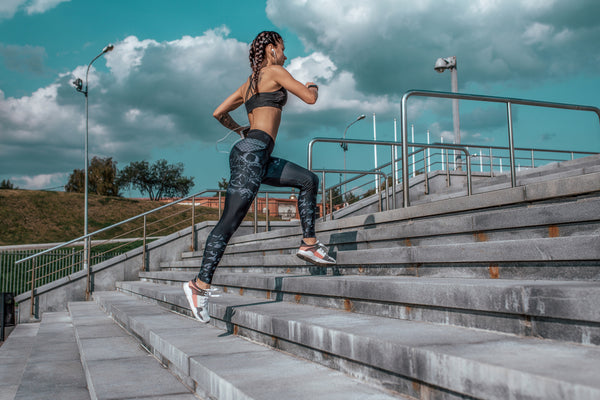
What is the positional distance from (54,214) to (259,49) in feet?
105

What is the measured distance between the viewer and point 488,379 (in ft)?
4.48

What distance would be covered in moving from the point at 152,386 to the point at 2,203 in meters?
33.6

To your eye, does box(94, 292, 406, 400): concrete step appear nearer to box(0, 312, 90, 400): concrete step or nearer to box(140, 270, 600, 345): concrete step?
box(140, 270, 600, 345): concrete step

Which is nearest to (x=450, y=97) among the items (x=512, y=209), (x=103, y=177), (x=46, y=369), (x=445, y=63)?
(x=512, y=209)

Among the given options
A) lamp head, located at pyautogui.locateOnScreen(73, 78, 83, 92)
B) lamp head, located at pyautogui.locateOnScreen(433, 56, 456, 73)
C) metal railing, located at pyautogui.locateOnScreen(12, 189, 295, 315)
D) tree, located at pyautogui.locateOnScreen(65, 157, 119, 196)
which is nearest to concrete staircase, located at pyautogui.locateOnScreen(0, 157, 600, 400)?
metal railing, located at pyautogui.locateOnScreen(12, 189, 295, 315)

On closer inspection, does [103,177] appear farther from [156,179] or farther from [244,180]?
[244,180]

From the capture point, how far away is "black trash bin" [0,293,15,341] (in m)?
8.37

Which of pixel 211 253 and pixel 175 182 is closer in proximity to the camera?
pixel 211 253

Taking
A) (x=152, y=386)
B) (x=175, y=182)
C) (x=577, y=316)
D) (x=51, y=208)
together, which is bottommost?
(x=152, y=386)

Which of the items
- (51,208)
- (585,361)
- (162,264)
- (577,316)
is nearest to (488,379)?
(585,361)

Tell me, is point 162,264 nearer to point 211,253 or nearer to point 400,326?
point 211,253

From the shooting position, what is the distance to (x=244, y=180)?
313 cm

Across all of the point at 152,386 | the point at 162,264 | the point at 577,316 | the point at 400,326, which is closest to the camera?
the point at 577,316

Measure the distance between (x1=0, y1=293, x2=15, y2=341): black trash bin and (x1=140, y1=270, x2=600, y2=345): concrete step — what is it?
7306mm
